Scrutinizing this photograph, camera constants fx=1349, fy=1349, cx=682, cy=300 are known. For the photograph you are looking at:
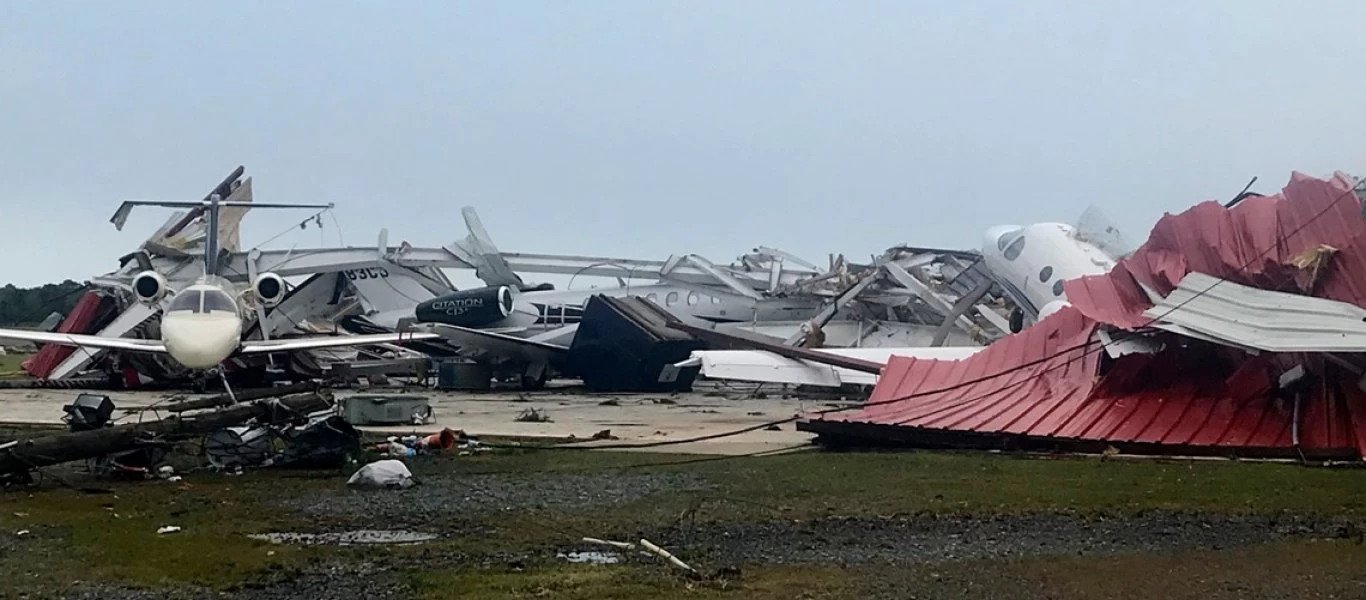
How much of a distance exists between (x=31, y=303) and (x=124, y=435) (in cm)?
11056

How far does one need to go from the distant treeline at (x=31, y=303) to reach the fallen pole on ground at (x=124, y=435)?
9009 centimetres

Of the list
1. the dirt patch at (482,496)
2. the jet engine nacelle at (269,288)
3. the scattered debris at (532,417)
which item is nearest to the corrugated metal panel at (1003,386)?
the dirt patch at (482,496)

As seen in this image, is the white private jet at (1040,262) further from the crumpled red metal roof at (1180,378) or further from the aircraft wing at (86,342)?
the aircraft wing at (86,342)

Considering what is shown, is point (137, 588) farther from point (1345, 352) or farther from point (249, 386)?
point (249, 386)

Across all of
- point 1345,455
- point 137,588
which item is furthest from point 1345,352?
point 137,588

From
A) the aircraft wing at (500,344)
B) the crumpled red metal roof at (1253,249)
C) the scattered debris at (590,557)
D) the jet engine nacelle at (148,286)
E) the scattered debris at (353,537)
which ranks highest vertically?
the crumpled red metal roof at (1253,249)

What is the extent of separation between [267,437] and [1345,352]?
11036 mm

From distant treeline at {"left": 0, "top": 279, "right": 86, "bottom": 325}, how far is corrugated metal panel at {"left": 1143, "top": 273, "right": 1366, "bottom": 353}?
95613 millimetres

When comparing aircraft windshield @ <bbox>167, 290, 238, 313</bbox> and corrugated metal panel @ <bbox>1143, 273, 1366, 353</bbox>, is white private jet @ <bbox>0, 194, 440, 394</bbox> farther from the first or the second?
corrugated metal panel @ <bbox>1143, 273, 1366, 353</bbox>

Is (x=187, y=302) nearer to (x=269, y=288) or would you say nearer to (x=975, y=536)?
(x=269, y=288)

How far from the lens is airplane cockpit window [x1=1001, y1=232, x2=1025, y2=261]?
26.8m

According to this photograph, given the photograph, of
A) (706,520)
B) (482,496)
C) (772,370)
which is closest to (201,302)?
(772,370)

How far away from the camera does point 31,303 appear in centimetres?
11244

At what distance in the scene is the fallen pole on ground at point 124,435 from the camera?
1243 cm
